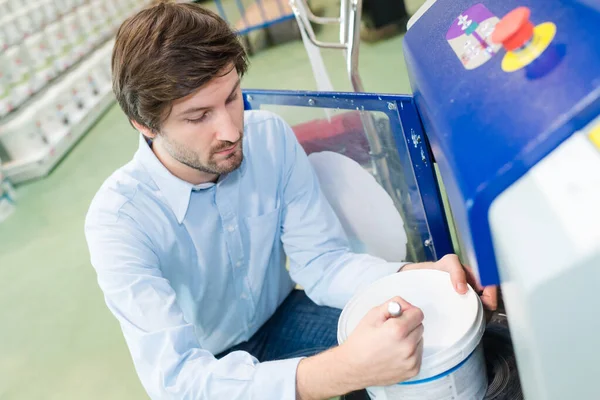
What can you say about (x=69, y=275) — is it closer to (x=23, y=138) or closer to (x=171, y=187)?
(x=23, y=138)

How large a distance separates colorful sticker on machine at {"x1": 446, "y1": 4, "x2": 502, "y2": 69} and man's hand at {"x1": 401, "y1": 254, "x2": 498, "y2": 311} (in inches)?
→ 13.1

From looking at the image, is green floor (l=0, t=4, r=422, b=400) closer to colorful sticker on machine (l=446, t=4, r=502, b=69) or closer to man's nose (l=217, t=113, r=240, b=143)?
man's nose (l=217, t=113, r=240, b=143)

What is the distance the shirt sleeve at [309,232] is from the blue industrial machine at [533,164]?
0.54 meters

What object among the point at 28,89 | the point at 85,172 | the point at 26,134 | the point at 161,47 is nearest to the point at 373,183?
the point at 161,47

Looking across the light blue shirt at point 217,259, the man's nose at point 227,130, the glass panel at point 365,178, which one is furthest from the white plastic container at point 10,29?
the man's nose at point 227,130

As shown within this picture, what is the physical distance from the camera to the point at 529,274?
0.52 meters

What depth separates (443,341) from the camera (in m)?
0.80

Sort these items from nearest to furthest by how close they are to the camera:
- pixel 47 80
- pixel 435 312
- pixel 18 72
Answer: pixel 435 312, pixel 18 72, pixel 47 80

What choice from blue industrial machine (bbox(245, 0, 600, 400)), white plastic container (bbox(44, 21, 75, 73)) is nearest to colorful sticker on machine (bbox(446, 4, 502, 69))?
blue industrial machine (bbox(245, 0, 600, 400))

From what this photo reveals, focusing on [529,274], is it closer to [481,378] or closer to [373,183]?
[481,378]

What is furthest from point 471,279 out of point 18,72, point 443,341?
point 18,72

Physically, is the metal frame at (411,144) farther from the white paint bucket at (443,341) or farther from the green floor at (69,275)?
the green floor at (69,275)

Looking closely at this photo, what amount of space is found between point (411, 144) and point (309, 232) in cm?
32

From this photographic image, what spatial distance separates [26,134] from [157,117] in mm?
3097
